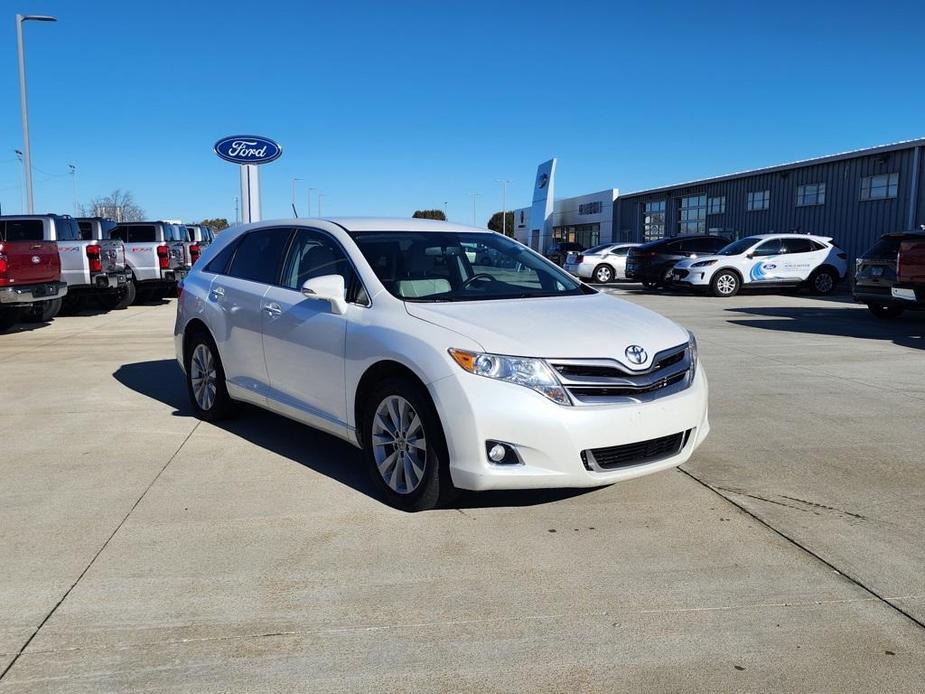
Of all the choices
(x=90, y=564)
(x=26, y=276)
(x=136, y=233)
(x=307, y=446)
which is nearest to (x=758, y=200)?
(x=136, y=233)

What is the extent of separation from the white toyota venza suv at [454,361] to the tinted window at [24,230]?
10.2m

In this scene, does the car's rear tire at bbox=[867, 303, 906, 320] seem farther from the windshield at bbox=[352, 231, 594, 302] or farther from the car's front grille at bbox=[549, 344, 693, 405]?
the car's front grille at bbox=[549, 344, 693, 405]

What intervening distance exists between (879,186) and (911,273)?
14.0 m

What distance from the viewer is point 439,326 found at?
4.39 metres

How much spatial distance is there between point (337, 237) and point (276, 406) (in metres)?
1.25

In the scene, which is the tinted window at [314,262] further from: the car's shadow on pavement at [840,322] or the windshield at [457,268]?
the car's shadow on pavement at [840,322]

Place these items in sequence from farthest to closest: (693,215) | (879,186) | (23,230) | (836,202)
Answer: (693,215), (836,202), (879,186), (23,230)

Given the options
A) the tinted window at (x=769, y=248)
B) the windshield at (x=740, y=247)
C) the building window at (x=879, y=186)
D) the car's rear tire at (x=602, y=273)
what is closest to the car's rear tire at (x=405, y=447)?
the windshield at (x=740, y=247)

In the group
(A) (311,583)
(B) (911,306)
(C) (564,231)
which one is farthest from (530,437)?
(C) (564,231)

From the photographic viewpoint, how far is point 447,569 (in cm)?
387

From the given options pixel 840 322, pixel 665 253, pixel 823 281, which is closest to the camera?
pixel 840 322

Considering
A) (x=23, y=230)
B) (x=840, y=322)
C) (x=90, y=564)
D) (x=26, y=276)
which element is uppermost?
(x=23, y=230)

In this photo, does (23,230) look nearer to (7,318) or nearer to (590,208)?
(7,318)

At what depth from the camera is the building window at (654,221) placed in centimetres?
4041
